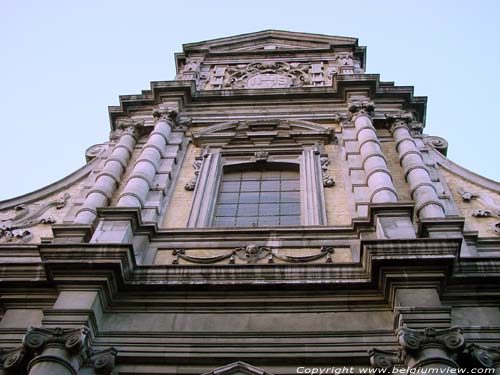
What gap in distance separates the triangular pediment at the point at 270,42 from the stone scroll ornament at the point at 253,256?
1120 cm

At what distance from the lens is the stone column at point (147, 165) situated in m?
12.2

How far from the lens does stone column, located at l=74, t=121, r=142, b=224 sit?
12133 millimetres

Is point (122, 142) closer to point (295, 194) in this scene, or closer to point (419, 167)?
point (295, 194)

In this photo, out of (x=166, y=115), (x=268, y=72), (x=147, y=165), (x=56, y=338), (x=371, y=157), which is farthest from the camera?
(x=268, y=72)

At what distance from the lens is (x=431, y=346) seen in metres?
7.98

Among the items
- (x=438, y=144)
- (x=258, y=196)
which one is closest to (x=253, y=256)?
(x=258, y=196)

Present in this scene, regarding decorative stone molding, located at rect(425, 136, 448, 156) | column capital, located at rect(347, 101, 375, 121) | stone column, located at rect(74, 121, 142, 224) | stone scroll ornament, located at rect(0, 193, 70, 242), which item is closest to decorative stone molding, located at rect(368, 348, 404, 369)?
stone column, located at rect(74, 121, 142, 224)

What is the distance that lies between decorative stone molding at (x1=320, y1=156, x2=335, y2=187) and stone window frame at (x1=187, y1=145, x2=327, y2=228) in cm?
7

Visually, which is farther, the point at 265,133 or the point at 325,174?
the point at 265,133

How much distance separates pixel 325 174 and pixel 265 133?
2.26 m

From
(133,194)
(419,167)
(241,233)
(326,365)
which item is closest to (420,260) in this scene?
(326,365)

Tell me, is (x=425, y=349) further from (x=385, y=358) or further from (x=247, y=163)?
(x=247, y=163)

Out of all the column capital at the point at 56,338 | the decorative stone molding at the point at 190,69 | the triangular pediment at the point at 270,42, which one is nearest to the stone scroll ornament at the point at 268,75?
the decorative stone molding at the point at 190,69

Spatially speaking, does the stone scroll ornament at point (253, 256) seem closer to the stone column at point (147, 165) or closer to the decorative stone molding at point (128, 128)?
the stone column at point (147, 165)
